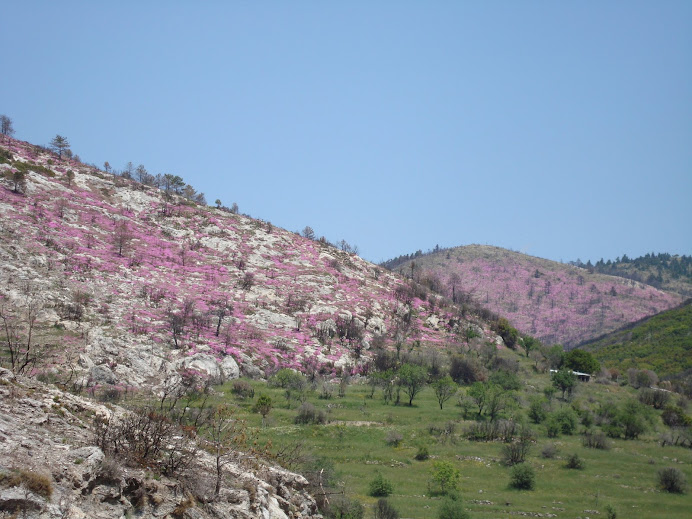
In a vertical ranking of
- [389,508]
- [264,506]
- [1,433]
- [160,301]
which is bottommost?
[389,508]

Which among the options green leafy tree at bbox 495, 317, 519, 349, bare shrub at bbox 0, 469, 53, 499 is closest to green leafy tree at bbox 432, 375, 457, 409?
green leafy tree at bbox 495, 317, 519, 349

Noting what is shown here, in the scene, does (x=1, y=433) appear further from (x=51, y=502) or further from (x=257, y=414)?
(x=257, y=414)

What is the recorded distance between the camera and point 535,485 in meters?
33.1

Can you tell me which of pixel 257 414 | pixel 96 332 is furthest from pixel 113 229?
pixel 257 414

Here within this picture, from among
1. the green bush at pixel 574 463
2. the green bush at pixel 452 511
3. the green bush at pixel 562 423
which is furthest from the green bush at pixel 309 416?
the green bush at pixel 562 423

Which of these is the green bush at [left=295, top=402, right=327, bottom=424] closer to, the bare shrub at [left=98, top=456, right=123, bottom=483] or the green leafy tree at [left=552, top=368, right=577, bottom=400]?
the bare shrub at [left=98, top=456, right=123, bottom=483]

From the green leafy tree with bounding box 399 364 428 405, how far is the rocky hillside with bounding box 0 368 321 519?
143 feet

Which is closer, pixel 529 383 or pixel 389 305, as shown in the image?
pixel 529 383

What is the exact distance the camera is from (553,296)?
566 feet

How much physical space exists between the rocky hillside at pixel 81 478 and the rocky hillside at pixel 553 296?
133297 mm

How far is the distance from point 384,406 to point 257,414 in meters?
14.6

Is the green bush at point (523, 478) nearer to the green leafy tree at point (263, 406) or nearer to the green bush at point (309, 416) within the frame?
the green bush at point (309, 416)

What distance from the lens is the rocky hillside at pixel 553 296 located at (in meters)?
154

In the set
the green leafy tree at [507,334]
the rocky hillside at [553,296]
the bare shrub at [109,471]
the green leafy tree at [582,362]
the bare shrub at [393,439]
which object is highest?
the rocky hillside at [553,296]
